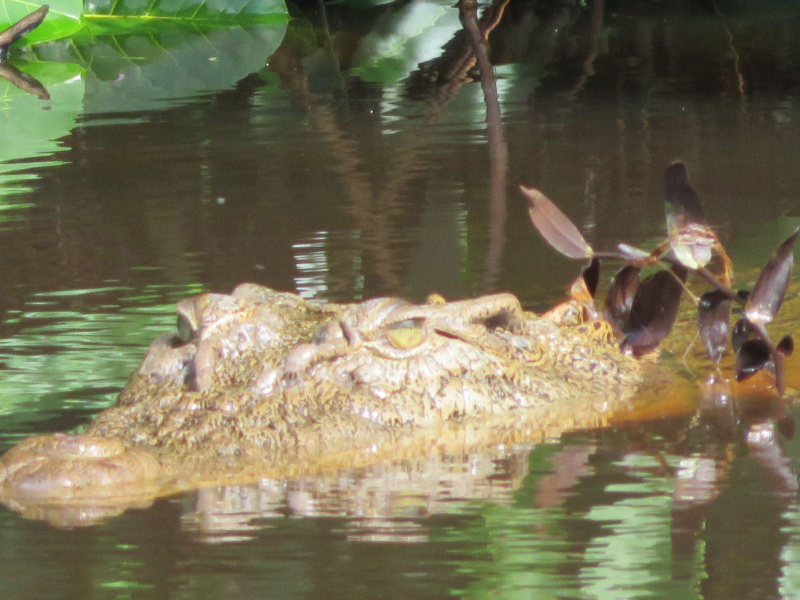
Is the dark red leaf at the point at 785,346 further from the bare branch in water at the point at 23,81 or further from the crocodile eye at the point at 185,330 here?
the bare branch in water at the point at 23,81

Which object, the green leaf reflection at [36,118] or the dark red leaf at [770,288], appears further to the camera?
the green leaf reflection at [36,118]

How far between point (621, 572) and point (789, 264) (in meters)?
1.25

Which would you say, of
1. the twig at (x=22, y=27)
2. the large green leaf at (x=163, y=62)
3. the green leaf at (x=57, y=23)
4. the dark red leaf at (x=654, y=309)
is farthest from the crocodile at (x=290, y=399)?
the green leaf at (x=57, y=23)

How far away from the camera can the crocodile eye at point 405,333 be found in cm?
307

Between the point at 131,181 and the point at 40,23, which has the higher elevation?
the point at 40,23

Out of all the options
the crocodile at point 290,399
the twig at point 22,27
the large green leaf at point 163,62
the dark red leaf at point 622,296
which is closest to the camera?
the crocodile at point 290,399

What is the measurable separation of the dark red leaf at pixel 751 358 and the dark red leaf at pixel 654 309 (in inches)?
8.1

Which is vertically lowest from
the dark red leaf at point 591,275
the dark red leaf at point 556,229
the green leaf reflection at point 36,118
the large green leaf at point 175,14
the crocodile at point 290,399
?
the crocodile at point 290,399

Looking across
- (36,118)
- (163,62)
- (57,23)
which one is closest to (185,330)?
(36,118)

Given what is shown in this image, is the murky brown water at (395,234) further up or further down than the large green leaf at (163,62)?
further down

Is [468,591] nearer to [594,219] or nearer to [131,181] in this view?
[594,219]

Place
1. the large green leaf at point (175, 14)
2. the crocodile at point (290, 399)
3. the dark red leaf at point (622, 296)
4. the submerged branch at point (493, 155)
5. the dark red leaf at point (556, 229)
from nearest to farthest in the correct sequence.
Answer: the crocodile at point (290, 399) < the dark red leaf at point (556, 229) < the dark red leaf at point (622, 296) < the submerged branch at point (493, 155) < the large green leaf at point (175, 14)

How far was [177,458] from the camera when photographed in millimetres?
2902

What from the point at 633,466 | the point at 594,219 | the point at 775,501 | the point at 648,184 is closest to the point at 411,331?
the point at 633,466
